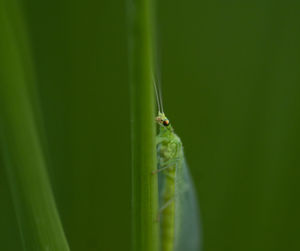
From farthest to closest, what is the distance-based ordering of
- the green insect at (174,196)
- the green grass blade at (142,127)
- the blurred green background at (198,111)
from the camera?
the green insect at (174,196) < the blurred green background at (198,111) < the green grass blade at (142,127)

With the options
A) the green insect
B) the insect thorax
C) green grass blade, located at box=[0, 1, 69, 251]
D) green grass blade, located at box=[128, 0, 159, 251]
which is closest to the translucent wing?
the green insect

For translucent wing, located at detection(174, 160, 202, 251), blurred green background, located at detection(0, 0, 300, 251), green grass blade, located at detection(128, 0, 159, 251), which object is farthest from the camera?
translucent wing, located at detection(174, 160, 202, 251)

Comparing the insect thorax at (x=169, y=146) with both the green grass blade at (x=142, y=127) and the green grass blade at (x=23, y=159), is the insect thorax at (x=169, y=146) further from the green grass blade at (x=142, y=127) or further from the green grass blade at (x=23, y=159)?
the green grass blade at (x=23, y=159)

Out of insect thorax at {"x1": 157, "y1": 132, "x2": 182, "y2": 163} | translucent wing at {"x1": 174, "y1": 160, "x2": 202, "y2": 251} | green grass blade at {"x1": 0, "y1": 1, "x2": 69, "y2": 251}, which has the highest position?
green grass blade at {"x1": 0, "y1": 1, "x2": 69, "y2": 251}

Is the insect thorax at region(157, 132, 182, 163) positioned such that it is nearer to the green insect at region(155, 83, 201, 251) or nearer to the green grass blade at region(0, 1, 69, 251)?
the green insect at region(155, 83, 201, 251)

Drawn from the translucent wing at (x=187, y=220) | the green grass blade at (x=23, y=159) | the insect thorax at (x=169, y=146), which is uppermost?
the green grass blade at (x=23, y=159)

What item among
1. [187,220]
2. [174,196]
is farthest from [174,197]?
[187,220]

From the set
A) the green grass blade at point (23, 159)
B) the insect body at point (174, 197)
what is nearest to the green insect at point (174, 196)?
the insect body at point (174, 197)

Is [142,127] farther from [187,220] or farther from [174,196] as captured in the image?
[187,220]
